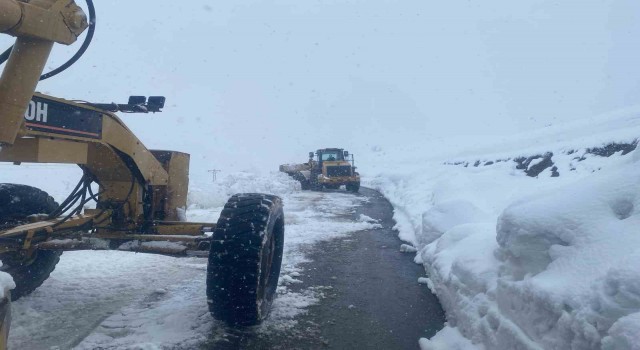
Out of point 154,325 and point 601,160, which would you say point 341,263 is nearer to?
point 154,325

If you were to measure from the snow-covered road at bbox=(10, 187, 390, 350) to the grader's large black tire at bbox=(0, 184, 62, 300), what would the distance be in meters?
0.14

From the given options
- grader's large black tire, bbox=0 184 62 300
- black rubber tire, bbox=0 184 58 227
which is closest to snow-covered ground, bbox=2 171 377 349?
grader's large black tire, bbox=0 184 62 300

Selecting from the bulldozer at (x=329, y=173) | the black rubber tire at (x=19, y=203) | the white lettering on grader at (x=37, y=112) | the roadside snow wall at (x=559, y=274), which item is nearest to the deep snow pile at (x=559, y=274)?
the roadside snow wall at (x=559, y=274)

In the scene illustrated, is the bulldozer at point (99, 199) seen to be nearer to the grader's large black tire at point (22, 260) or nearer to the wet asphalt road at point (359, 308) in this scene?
the grader's large black tire at point (22, 260)

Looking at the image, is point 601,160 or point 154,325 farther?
point 601,160

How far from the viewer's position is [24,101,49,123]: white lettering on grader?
309 centimetres

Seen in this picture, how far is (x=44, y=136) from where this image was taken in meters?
3.27

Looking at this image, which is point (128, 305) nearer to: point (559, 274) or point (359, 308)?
point (359, 308)

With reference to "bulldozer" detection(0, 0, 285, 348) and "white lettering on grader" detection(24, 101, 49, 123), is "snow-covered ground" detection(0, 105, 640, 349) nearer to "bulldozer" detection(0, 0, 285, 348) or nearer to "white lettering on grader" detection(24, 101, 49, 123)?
"bulldozer" detection(0, 0, 285, 348)

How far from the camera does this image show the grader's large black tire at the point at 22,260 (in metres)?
4.45

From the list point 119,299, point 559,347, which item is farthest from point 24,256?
point 559,347

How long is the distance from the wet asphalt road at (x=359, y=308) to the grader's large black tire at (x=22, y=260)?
2158 millimetres

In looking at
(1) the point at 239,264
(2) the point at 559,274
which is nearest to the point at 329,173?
(1) the point at 239,264

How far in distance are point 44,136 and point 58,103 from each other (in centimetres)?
27
